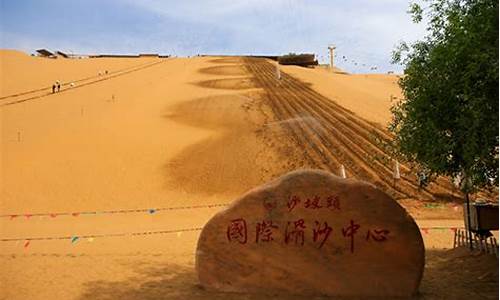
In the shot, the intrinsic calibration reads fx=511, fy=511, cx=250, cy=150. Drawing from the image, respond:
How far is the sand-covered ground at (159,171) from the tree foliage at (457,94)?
2.84 m

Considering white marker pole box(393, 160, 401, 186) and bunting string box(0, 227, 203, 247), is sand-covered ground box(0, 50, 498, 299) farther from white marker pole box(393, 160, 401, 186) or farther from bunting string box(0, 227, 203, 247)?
white marker pole box(393, 160, 401, 186)

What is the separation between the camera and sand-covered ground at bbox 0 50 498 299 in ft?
39.9

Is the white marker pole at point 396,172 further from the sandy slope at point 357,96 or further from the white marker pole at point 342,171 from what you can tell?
the sandy slope at point 357,96

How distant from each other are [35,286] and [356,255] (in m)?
7.01

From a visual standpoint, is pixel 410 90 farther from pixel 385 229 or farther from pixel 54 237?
pixel 54 237

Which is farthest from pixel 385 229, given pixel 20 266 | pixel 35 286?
pixel 20 266

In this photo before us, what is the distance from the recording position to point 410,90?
35.7 feet

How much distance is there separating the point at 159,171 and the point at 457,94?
746 inches

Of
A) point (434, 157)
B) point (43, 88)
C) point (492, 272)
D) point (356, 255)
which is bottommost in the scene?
point (492, 272)

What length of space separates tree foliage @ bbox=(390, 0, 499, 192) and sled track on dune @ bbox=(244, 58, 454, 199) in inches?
328

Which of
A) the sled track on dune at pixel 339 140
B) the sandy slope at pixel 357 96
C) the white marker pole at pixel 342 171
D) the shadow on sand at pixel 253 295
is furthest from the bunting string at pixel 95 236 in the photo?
the sandy slope at pixel 357 96

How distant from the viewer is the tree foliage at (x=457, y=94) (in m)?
7.91

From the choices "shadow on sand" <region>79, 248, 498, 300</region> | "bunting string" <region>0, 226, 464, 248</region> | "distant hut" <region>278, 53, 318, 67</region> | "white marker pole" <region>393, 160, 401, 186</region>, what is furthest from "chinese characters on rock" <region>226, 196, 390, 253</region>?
"distant hut" <region>278, 53, 318, 67</region>

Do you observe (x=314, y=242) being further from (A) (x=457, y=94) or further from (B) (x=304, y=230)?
(A) (x=457, y=94)
